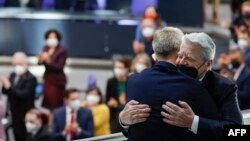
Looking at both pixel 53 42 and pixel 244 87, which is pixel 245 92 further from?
pixel 53 42

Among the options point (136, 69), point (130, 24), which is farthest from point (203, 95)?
point (130, 24)

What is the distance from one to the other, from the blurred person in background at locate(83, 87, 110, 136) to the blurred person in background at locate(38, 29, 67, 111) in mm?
1438

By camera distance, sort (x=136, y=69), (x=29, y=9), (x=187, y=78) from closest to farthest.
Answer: (x=187, y=78)
(x=136, y=69)
(x=29, y=9)

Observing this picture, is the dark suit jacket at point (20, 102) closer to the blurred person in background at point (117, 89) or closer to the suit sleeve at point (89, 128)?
the blurred person in background at point (117, 89)

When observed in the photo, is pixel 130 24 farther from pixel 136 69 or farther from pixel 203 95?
pixel 203 95

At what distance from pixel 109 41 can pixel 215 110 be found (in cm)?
991

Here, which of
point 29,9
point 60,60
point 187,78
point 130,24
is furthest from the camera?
point 29,9

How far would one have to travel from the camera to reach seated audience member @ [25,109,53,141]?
7724mm

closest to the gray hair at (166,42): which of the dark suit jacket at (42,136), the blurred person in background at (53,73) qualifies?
the dark suit jacket at (42,136)

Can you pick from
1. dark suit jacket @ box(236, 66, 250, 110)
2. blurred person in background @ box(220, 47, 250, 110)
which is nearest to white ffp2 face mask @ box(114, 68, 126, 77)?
blurred person in background @ box(220, 47, 250, 110)

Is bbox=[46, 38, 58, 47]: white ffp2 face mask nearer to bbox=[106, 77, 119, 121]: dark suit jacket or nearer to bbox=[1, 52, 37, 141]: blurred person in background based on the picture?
bbox=[1, 52, 37, 141]: blurred person in background

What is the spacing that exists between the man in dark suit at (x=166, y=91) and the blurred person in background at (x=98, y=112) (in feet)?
15.4

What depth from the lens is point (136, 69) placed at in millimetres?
8156

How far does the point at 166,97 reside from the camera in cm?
328
